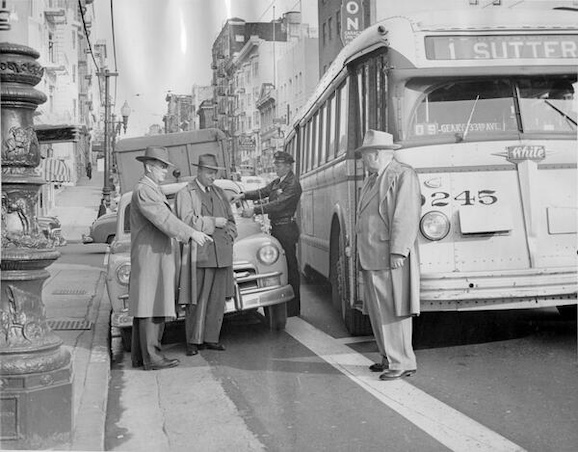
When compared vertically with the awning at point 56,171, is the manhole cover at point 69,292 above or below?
below

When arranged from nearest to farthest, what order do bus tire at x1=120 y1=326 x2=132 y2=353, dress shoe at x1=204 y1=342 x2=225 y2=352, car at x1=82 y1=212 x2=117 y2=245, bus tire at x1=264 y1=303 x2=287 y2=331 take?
dress shoe at x1=204 y1=342 x2=225 y2=352, bus tire at x1=120 y1=326 x2=132 y2=353, bus tire at x1=264 y1=303 x2=287 y2=331, car at x1=82 y1=212 x2=117 y2=245

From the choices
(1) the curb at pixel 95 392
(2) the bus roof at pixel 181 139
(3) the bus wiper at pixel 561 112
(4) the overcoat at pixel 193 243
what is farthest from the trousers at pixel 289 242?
(3) the bus wiper at pixel 561 112

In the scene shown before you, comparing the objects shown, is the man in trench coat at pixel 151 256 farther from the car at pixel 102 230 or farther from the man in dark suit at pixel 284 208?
the car at pixel 102 230

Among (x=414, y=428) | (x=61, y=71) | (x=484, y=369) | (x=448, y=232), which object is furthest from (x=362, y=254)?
(x=61, y=71)

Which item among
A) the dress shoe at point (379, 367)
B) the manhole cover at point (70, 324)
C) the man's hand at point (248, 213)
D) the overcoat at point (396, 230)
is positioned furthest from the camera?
the man's hand at point (248, 213)

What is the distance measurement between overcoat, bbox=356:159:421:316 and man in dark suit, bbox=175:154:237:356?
1.51 meters

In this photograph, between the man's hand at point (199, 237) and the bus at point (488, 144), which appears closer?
the bus at point (488, 144)

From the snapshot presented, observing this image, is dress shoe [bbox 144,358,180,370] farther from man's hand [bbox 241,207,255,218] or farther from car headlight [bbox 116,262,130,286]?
man's hand [bbox 241,207,255,218]

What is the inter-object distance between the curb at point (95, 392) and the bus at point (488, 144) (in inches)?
95.8

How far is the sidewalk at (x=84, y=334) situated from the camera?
14.7 feet

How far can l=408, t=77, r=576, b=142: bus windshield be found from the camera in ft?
19.9

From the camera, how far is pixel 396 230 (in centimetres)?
554

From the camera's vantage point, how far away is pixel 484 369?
230 inches

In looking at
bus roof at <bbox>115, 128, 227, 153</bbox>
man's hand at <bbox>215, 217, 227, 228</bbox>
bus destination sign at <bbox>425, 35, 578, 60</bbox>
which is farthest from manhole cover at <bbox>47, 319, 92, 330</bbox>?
bus destination sign at <bbox>425, 35, 578, 60</bbox>
